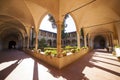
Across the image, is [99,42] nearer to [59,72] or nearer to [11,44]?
[59,72]

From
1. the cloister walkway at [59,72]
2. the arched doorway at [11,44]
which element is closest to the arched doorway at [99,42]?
the cloister walkway at [59,72]

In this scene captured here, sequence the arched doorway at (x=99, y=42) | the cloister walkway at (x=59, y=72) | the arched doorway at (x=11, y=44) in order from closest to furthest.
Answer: the cloister walkway at (x=59, y=72) → the arched doorway at (x=11, y=44) → the arched doorway at (x=99, y=42)

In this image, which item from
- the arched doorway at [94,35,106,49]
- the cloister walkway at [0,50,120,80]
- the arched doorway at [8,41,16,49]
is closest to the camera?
the cloister walkway at [0,50,120,80]

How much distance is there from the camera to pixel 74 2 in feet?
21.2

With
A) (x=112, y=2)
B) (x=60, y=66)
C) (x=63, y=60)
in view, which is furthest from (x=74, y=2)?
(x=60, y=66)

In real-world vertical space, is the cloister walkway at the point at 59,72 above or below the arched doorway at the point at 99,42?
below

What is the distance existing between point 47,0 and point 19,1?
2.98m

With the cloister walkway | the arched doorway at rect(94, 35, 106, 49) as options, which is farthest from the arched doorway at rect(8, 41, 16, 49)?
the arched doorway at rect(94, 35, 106, 49)

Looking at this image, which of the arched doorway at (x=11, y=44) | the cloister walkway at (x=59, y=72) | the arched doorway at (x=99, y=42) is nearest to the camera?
the cloister walkway at (x=59, y=72)

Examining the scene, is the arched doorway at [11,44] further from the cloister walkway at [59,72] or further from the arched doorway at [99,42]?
the arched doorway at [99,42]

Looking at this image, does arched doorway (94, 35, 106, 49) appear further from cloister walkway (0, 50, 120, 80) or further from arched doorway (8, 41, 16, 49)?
arched doorway (8, 41, 16, 49)

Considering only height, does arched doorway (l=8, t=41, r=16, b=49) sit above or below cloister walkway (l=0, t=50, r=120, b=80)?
above

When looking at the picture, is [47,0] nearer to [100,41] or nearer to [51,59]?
[51,59]

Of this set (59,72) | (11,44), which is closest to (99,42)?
(59,72)
